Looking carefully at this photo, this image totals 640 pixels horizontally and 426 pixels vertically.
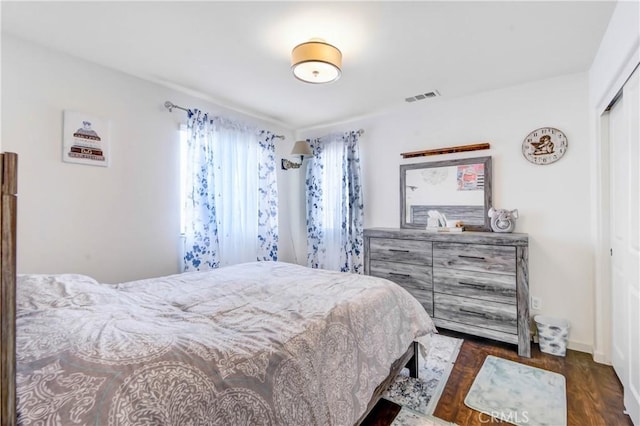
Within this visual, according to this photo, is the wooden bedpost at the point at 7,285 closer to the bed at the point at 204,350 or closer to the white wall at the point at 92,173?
the bed at the point at 204,350

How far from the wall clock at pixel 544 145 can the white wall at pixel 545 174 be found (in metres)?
0.05

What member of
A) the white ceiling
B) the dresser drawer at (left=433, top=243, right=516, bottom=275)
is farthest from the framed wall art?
the dresser drawer at (left=433, top=243, right=516, bottom=275)

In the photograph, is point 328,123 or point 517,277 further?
point 328,123

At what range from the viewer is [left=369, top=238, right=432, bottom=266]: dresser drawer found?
3002 millimetres

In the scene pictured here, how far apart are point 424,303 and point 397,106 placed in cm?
224

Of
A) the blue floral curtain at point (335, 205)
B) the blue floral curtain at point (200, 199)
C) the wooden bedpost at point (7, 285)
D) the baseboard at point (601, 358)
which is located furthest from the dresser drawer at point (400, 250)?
the wooden bedpost at point (7, 285)

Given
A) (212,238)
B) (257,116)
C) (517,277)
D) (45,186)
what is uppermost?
(257,116)

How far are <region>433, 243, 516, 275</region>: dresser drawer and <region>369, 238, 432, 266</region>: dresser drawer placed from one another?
100 millimetres

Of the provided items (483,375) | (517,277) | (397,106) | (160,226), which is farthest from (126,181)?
(517,277)

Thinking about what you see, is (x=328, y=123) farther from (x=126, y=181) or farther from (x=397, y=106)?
(x=126, y=181)

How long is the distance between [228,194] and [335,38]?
2010 millimetres

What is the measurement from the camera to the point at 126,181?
262cm

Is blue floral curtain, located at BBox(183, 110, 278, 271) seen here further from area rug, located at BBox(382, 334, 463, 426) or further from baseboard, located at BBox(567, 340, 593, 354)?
baseboard, located at BBox(567, 340, 593, 354)

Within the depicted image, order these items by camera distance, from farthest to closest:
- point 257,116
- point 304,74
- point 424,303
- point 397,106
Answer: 1. point 257,116
2. point 397,106
3. point 424,303
4. point 304,74
